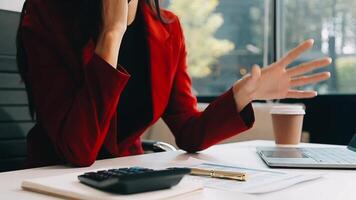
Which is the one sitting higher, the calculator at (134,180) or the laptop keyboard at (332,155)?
the calculator at (134,180)

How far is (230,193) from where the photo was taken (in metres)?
0.75

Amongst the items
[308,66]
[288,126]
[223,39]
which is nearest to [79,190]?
[308,66]

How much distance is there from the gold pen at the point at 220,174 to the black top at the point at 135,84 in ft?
1.58

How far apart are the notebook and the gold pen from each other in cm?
11

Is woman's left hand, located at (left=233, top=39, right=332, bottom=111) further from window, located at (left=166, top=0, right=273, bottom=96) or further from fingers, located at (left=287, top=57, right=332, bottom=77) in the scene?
window, located at (left=166, top=0, right=273, bottom=96)

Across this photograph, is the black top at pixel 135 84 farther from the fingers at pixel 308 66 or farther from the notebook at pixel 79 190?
the notebook at pixel 79 190

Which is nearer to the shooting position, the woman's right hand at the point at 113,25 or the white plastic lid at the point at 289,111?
the woman's right hand at the point at 113,25

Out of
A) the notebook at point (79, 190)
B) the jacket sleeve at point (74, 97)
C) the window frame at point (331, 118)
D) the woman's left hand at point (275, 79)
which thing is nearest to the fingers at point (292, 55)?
the woman's left hand at point (275, 79)

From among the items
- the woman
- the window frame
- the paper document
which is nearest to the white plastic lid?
the woman

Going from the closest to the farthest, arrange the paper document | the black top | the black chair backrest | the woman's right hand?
the paper document
the woman's right hand
the black top
the black chair backrest

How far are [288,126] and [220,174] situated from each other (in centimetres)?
65

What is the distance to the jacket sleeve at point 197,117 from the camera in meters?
1.27

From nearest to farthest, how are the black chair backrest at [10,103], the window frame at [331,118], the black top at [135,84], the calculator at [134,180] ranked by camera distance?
the calculator at [134,180] < the black top at [135,84] < the black chair backrest at [10,103] < the window frame at [331,118]

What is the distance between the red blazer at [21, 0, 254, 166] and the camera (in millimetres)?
1100
